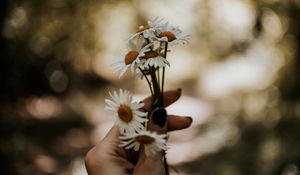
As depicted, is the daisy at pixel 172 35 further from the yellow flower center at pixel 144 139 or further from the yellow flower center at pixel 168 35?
the yellow flower center at pixel 144 139

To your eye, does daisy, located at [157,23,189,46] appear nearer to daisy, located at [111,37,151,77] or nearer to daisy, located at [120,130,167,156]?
daisy, located at [111,37,151,77]

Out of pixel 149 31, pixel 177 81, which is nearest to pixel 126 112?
pixel 149 31

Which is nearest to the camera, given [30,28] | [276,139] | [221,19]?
[276,139]

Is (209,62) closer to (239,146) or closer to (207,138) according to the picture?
(207,138)

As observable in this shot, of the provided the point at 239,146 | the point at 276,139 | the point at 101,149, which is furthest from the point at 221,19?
the point at 101,149

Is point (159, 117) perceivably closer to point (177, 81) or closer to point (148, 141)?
point (148, 141)
